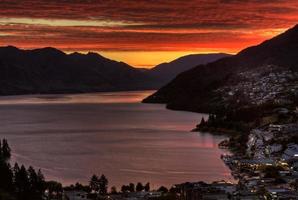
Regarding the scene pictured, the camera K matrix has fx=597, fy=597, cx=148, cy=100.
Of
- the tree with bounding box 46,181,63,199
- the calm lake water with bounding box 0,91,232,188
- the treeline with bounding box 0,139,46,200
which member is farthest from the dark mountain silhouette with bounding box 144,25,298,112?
the treeline with bounding box 0,139,46,200

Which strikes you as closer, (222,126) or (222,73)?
(222,126)

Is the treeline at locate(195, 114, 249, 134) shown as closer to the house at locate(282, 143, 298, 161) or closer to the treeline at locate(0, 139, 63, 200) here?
the house at locate(282, 143, 298, 161)

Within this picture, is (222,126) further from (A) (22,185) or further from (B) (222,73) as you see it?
(B) (222,73)

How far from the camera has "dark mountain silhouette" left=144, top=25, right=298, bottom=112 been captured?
98.0 m

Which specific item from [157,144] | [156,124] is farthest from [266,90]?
[157,144]

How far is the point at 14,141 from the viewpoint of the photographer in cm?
5097

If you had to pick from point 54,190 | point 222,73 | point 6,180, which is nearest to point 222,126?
point 54,190

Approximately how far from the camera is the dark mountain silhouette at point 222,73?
9800 cm

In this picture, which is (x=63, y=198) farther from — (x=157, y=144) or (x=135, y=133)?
(x=135, y=133)

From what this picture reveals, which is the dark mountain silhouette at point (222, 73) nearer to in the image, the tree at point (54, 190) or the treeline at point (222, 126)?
the treeline at point (222, 126)

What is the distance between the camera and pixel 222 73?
4683 inches

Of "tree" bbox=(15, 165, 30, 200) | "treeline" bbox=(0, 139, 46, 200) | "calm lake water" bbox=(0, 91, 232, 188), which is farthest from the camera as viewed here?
"calm lake water" bbox=(0, 91, 232, 188)

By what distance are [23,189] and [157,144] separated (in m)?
23.6

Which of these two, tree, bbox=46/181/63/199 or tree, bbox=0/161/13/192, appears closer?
tree, bbox=0/161/13/192
